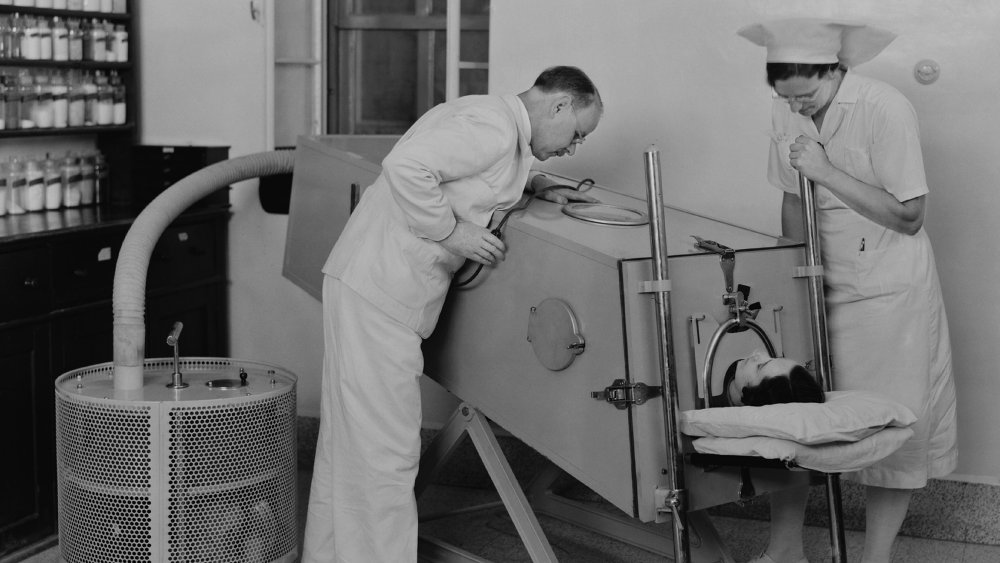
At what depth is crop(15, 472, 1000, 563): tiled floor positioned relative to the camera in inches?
137

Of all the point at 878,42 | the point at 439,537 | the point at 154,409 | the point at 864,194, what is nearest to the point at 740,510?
the point at 439,537

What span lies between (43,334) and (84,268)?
26cm

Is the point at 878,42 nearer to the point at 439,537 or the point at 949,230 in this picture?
the point at 949,230

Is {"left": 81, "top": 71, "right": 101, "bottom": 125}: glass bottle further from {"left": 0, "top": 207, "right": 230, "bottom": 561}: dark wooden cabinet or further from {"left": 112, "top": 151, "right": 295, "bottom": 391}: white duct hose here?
{"left": 112, "top": 151, "right": 295, "bottom": 391}: white duct hose

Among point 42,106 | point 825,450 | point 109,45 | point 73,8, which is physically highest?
point 73,8

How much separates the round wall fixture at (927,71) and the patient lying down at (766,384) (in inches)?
54.6

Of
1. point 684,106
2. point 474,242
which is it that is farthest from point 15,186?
point 684,106

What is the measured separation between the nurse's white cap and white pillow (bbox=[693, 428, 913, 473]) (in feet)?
3.05

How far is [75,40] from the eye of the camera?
12.7 feet

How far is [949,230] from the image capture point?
11.5 ft

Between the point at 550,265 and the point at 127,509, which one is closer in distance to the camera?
the point at 550,265

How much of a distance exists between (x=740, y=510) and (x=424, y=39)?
2002 mm

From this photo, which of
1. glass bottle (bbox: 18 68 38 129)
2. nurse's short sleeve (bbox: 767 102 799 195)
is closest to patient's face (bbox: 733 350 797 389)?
nurse's short sleeve (bbox: 767 102 799 195)

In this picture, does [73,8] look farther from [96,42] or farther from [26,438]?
[26,438]
